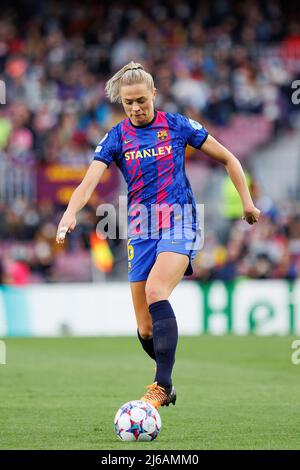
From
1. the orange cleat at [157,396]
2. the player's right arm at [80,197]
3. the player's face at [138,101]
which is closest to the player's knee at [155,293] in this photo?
the orange cleat at [157,396]

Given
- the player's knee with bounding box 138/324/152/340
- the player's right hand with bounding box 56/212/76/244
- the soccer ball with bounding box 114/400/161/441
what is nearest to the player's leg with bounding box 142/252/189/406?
the soccer ball with bounding box 114/400/161/441

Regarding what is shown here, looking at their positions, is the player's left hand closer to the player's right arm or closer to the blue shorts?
the blue shorts

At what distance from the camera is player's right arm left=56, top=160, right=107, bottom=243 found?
23.0 ft

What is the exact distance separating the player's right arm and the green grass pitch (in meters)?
1.33

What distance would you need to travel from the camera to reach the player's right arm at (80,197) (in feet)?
23.0

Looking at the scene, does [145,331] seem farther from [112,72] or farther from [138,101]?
[112,72]

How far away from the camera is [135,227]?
7660mm

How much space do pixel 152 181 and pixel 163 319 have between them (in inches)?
39.9

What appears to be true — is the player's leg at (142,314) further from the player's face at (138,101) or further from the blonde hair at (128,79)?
the blonde hair at (128,79)

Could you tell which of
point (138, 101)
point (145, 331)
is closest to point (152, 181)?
point (138, 101)

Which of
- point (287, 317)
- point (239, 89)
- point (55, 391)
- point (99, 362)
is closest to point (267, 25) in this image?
point (239, 89)

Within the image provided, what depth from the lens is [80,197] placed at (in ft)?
24.0

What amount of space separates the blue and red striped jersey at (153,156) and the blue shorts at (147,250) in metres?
0.25

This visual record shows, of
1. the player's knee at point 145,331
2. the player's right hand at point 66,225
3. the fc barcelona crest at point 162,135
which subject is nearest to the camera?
the player's right hand at point 66,225
